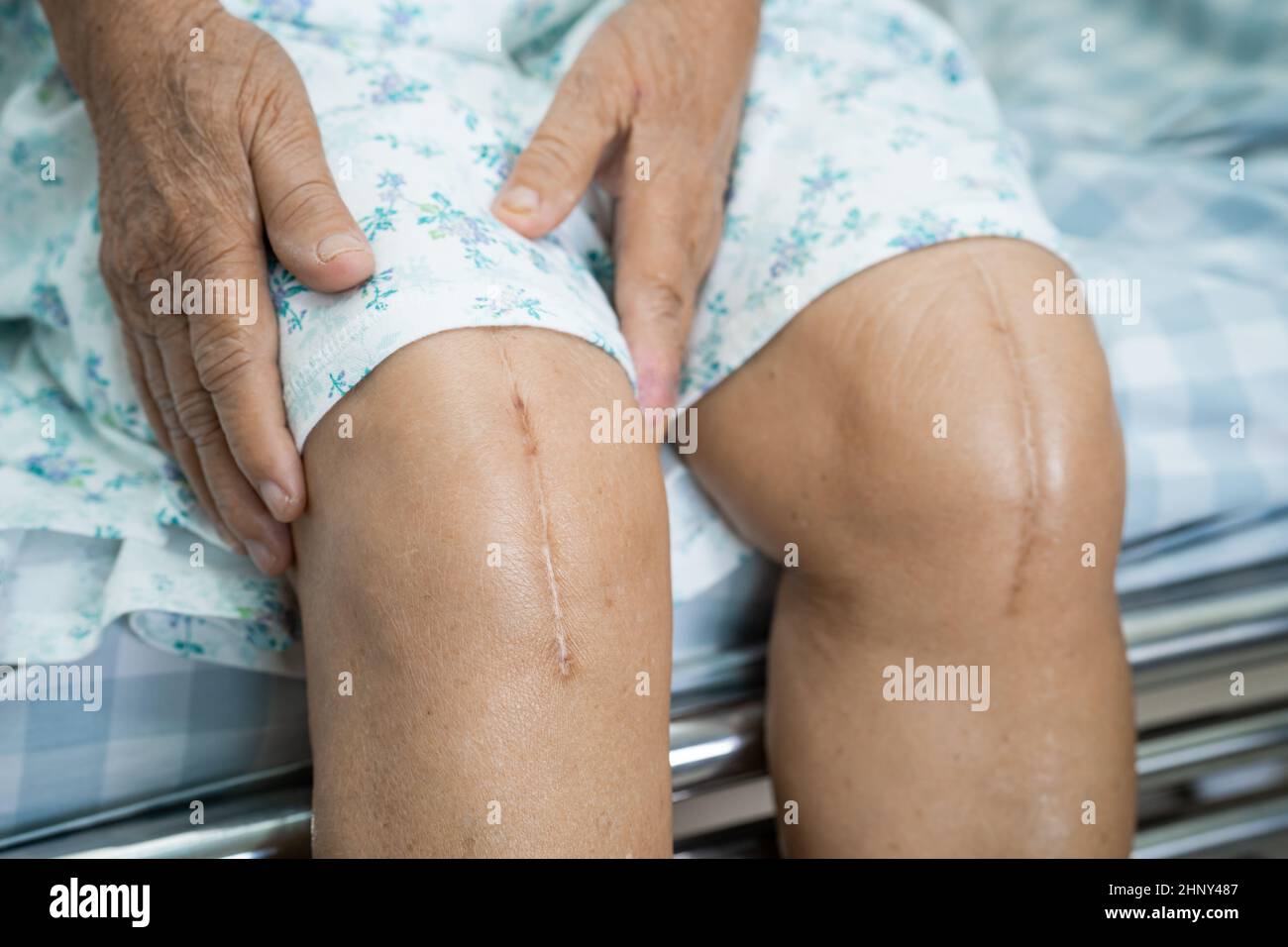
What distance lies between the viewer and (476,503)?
528 mm

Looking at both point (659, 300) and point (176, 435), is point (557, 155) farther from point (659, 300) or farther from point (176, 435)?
point (176, 435)

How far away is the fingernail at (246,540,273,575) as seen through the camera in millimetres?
616

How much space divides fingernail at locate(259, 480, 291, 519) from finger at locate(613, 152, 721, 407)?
23 centimetres

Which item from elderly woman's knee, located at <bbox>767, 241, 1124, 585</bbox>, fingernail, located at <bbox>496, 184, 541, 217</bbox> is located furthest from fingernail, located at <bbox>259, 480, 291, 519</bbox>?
elderly woman's knee, located at <bbox>767, 241, 1124, 585</bbox>

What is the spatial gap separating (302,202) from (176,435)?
18cm

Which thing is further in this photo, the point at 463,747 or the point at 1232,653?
the point at 1232,653

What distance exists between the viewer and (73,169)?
2.47 feet

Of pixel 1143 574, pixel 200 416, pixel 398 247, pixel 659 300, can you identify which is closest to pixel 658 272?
pixel 659 300

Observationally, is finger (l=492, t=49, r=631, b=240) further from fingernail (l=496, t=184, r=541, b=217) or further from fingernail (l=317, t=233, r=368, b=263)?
fingernail (l=317, t=233, r=368, b=263)

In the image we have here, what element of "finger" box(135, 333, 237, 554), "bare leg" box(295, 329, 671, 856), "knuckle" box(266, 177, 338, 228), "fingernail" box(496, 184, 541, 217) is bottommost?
"bare leg" box(295, 329, 671, 856)
